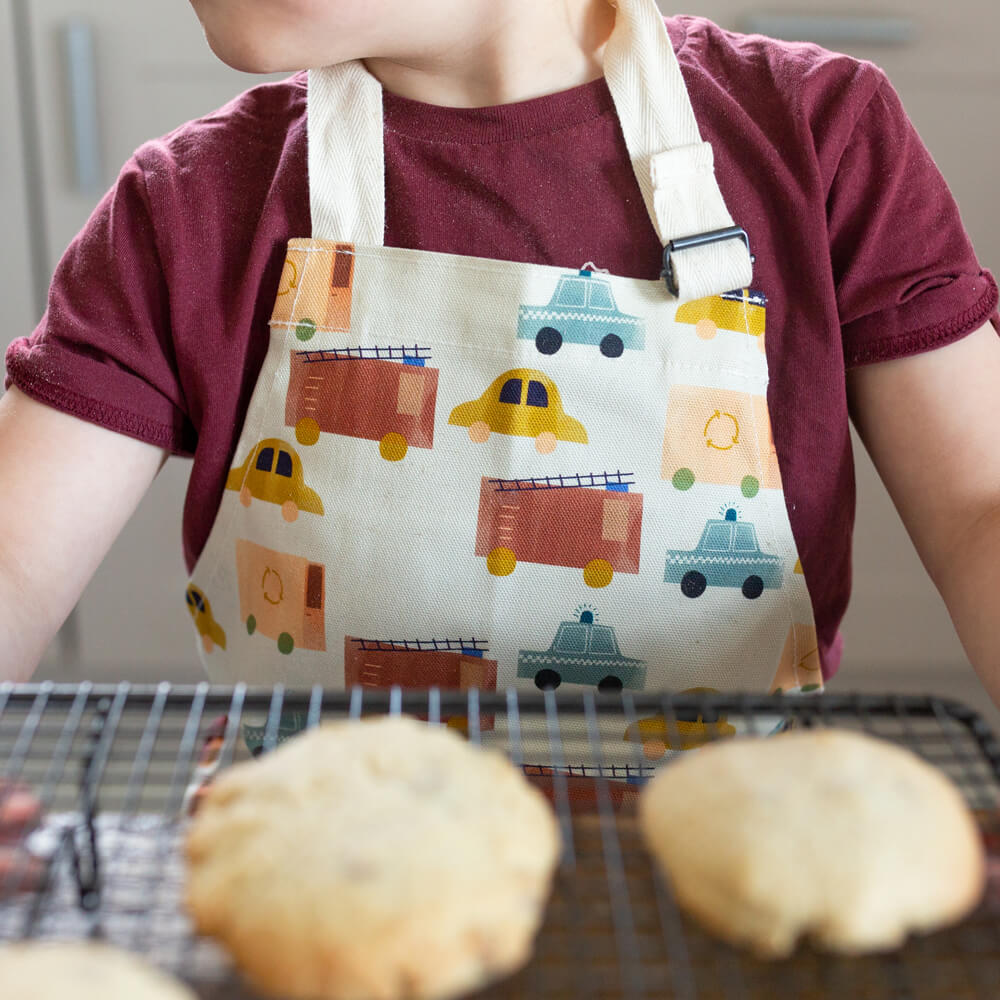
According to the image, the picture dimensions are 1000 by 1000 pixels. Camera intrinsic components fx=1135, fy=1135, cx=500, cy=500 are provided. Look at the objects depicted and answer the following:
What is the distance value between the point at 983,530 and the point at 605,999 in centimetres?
43

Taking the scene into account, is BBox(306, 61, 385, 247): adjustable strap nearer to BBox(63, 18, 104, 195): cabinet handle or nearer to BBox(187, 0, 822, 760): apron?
BBox(187, 0, 822, 760): apron

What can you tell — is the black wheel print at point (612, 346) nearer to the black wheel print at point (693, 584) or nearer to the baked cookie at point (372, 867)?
the black wheel print at point (693, 584)

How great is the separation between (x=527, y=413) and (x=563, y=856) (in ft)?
1.19

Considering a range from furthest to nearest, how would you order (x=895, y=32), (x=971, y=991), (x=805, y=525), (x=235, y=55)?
(x=895, y=32)
(x=805, y=525)
(x=235, y=55)
(x=971, y=991)

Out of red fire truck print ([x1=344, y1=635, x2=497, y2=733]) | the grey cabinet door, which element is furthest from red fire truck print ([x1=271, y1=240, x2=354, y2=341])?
the grey cabinet door

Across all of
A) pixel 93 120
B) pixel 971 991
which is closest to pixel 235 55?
pixel 971 991

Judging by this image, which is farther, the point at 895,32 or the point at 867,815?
the point at 895,32

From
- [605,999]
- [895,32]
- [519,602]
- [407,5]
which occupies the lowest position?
[519,602]

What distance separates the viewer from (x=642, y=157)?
73cm

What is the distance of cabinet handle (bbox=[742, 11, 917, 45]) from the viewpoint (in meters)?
1.46

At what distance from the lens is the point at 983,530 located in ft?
2.19

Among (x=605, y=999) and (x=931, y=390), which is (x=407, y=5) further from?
(x=605, y=999)

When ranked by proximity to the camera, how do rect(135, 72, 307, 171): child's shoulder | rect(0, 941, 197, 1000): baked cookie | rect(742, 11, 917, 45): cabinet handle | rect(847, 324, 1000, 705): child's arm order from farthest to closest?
rect(742, 11, 917, 45): cabinet handle
rect(135, 72, 307, 171): child's shoulder
rect(847, 324, 1000, 705): child's arm
rect(0, 941, 197, 1000): baked cookie

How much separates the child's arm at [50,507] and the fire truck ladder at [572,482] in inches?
10.1
